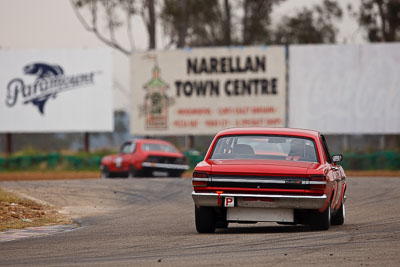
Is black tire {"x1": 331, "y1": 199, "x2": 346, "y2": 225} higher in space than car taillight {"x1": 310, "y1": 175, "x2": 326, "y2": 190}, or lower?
lower

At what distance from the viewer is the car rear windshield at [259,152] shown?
1234cm

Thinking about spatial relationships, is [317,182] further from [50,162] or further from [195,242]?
[50,162]

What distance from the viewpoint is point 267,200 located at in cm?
1166

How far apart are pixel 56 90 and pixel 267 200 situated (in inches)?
1403

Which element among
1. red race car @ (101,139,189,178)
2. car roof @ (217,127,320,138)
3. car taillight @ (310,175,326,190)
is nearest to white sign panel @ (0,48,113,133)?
red race car @ (101,139,189,178)

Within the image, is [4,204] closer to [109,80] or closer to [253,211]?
[253,211]

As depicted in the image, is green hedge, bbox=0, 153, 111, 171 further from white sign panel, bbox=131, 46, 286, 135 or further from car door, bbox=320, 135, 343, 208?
car door, bbox=320, 135, 343, 208

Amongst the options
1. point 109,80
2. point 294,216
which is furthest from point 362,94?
point 294,216

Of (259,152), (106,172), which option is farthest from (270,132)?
(106,172)

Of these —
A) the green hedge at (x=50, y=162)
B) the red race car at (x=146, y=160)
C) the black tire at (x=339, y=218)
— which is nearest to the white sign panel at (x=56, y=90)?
the green hedge at (x=50, y=162)

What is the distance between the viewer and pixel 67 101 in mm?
46000

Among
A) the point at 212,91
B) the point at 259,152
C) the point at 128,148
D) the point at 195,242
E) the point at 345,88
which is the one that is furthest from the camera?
the point at 212,91

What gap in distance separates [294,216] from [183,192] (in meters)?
11.3

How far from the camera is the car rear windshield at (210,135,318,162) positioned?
1234 cm
